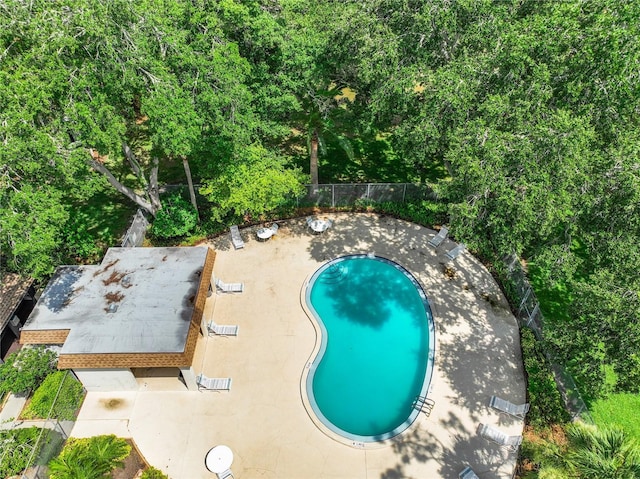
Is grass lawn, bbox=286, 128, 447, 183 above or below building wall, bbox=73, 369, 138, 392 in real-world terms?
above

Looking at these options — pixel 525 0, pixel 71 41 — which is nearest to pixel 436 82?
pixel 525 0

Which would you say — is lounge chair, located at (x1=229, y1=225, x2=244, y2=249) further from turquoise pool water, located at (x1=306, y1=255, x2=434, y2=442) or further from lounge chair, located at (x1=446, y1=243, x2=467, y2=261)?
lounge chair, located at (x1=446, y1=243, x2=467, y2=261)

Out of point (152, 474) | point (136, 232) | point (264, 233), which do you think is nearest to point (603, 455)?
point (152, 474)

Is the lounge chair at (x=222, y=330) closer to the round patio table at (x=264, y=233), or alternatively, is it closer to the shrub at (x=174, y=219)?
the round patio table at (x=264, y=233)

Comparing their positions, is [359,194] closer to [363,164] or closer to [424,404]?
[363,164]

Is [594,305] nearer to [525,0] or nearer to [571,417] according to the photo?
[571,417]

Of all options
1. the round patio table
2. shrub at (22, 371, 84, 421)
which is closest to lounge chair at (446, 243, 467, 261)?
the round patio table
